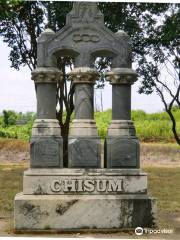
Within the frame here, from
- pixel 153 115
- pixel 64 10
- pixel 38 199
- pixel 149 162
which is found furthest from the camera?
pixel 149 162

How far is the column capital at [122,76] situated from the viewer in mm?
7930

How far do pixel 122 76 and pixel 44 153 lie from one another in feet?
5.14

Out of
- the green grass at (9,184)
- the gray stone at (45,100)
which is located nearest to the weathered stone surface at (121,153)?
the gray stone at (45,100)

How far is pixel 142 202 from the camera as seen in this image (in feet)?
24.9

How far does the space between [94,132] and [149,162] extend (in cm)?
785

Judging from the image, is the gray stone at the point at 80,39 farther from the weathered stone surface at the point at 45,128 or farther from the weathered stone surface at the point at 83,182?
the weathered stone surface at the point at 83,182

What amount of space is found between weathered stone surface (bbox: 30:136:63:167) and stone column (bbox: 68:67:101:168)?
0.20m

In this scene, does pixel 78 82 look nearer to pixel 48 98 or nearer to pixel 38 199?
pixel 48 98

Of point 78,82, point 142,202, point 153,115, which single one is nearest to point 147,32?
point 153,115

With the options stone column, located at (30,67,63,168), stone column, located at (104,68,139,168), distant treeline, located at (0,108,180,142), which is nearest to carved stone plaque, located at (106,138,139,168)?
stone column, located at (104,68,139,168)

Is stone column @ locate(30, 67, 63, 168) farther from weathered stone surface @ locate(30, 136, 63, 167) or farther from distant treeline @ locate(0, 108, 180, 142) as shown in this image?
distant treeline @ locate(0, 108, 180, 142)

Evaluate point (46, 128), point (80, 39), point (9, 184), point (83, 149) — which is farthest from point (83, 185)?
point (9, 184)

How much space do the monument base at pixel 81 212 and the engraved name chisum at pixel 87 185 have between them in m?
0.10

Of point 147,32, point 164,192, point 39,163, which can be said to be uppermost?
point 147,32
